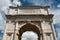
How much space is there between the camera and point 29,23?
61.4 ft

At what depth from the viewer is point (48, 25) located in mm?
18641

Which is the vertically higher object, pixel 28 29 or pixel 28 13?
pixel 28 13

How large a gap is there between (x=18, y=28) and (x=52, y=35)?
4484 millimetres

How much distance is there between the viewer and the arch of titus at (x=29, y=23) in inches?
686

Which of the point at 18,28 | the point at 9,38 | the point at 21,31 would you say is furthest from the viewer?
the point at 21,31

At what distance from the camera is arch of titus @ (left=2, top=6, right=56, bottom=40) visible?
57.2ft

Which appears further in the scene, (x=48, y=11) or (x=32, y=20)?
(x=48, y=11)

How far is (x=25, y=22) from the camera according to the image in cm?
1889

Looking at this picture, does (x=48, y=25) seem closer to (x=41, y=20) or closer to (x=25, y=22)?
(x=41, y=20)

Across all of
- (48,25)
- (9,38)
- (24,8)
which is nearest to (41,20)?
(48,25)

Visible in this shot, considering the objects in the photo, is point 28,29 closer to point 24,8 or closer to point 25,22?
point 25,22

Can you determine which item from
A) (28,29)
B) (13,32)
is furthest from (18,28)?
(28,29)

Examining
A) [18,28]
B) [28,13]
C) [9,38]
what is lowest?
[9,38]

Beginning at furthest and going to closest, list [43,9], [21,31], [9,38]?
[43,9] → [21,31] → [9,38]
